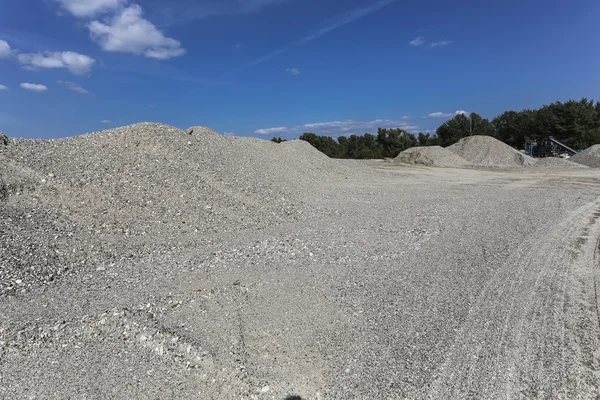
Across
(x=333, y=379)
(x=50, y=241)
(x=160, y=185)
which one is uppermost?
(x=160, y=185)

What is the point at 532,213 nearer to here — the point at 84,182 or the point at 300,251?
the point at 300,251

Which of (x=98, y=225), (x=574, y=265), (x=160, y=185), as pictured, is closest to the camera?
(x=574, y=265)

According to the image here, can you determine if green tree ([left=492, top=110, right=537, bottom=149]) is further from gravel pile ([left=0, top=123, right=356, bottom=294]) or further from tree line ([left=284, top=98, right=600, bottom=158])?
gravel pile ([left=0, top=123, right=356, bottom=294])

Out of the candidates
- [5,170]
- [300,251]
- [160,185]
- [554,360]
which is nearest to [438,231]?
[300,251]

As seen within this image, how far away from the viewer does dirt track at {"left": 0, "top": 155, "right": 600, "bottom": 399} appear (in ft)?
10.9

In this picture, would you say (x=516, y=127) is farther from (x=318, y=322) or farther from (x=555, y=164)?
(x=318, y=322)

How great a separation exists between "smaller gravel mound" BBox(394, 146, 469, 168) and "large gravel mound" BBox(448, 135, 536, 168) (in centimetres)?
216

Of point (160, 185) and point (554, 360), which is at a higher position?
point (160, 185)

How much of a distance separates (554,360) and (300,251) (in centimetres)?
417

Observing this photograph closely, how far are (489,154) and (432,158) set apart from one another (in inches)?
263

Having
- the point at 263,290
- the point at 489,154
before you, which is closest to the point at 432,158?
the point at 489,154

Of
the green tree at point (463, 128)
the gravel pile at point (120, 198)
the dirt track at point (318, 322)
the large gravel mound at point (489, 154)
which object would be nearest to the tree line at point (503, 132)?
the green tree at point (463, 128)

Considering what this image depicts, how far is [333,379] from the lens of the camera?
3.36 meters

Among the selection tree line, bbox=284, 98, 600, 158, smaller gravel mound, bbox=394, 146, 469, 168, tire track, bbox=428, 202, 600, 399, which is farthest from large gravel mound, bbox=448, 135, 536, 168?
tire track, bbox=428, 202, 600, 399
